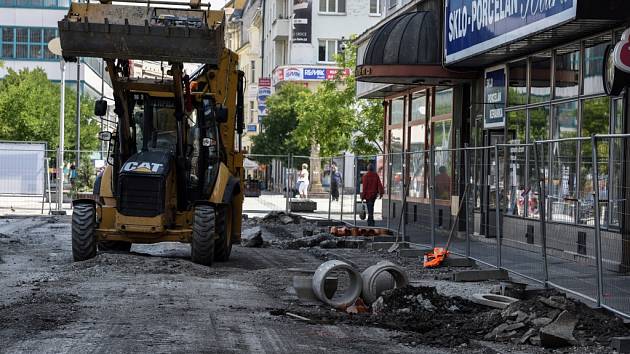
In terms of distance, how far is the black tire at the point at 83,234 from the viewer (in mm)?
16859

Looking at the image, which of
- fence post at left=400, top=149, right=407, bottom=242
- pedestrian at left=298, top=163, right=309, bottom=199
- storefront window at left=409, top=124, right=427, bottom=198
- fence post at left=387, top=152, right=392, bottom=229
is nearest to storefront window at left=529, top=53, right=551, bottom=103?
storefront window at left=409, top=124, right=427, bottom=198

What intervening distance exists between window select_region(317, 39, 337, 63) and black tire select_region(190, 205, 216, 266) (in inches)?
2188

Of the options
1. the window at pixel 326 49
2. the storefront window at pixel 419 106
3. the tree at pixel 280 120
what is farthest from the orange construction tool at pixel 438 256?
the window at pixel 326 49

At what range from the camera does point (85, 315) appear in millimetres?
10492

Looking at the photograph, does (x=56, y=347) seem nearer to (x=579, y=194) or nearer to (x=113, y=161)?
(x=579, y=194)

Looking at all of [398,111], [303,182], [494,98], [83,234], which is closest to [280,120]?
[303,182]

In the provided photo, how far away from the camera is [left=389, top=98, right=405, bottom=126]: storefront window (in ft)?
108

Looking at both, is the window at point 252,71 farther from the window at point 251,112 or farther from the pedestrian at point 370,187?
the pedestrian at point 370,187

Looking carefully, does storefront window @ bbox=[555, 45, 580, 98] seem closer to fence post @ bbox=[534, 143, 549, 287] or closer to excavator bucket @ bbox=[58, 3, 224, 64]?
fence post @ bbox=[534, 143, 549, 287]

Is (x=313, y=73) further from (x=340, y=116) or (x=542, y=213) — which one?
(x=542, y=213)

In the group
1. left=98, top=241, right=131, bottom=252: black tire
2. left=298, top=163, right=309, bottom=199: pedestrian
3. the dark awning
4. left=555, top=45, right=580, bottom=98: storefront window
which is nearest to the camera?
left=98, top=241, right=131, bottom=252: black tire

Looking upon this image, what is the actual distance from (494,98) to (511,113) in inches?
46.7

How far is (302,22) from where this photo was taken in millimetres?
70812

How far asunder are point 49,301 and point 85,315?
1057 millimetres
